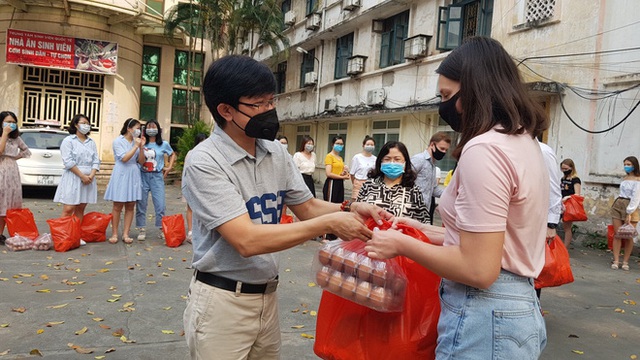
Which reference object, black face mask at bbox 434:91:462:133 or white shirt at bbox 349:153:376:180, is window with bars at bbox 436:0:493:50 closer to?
white shirt at bbox 349:153:376:180

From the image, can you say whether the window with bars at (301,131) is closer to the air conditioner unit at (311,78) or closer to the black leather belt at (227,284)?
the air conditioner unit at (311,78)

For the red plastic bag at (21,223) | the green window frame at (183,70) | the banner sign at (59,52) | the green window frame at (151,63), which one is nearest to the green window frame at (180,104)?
the green window frame at (183,70)

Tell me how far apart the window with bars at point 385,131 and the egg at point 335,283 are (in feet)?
44.8

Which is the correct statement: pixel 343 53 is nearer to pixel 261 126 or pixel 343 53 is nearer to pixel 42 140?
pixel 42 140

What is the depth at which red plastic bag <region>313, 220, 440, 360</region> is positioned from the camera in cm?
185

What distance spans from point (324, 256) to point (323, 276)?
0.08 meters

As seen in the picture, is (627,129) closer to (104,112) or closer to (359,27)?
(359,27)

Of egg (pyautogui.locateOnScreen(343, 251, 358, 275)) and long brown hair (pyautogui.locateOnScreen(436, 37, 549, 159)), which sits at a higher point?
long brown hair (pyautogui.locateOnScreen(436, 37, 549, 159))

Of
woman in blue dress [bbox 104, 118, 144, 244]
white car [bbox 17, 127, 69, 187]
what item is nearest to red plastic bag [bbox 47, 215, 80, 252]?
woman in blue dress [bbox 104, 118, 144, 244]

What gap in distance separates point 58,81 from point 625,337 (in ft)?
62.4

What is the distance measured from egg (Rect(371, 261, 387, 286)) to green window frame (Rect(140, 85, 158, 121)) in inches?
858

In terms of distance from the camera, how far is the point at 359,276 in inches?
77.7

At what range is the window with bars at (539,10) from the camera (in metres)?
10.4

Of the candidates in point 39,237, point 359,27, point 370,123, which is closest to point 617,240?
point 39,237
